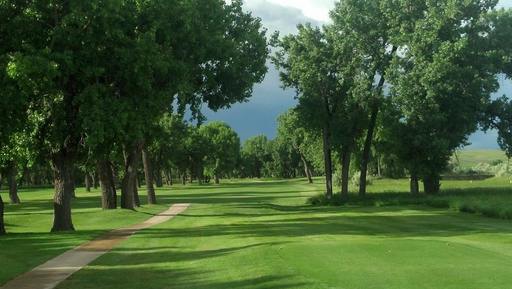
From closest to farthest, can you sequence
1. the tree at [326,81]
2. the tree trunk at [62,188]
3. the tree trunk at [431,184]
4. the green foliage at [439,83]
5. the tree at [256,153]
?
the tree trunk at [62,188] < the green foliage at [439,83] < the tree trunk at [431,184] < the tree at [326,81] < the tree at [256,153]

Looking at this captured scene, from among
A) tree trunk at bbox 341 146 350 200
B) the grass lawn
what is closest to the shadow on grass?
the grass lawn

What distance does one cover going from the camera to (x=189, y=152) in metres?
124

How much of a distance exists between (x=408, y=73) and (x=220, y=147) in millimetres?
89638

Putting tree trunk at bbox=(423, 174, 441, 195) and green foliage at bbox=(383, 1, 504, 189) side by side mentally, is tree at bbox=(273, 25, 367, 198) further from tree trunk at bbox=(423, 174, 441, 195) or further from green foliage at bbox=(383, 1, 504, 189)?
tree trunk at bbox=(423, 174, 441, 195)

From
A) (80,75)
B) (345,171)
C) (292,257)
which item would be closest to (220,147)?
(345,171)

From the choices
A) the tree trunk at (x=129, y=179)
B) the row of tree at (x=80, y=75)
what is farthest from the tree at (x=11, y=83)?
the tree trunk at (x=129, y=179)

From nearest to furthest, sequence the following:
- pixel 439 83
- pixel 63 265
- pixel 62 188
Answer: pixel 63 265 → pixel 62 188 → pixel 439 83

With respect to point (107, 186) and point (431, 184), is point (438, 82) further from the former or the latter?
point (107, 186)

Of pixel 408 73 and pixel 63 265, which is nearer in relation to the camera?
pixel 63 265

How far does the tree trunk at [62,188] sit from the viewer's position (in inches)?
984

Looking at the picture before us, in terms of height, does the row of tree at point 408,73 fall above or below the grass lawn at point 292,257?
above

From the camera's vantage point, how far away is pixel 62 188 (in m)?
25.0

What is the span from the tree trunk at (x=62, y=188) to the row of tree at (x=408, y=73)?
82.5 feet

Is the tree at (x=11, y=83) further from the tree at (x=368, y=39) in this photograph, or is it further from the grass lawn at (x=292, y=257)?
the tree at (x=368, y=39)
